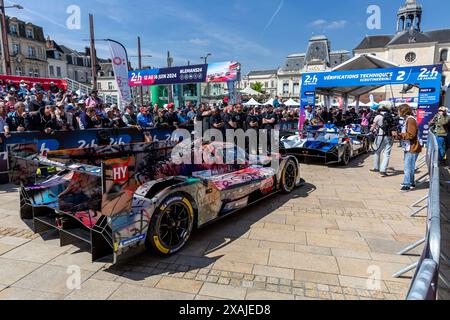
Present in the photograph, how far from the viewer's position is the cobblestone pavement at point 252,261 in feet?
8.84

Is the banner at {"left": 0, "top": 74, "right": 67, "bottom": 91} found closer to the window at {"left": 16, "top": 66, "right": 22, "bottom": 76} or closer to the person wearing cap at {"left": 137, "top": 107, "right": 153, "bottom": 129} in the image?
the person wearing cap at {"left": 137, "top": 107, "right": 153, "bottom": 129}

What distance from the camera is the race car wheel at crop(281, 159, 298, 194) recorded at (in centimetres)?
586

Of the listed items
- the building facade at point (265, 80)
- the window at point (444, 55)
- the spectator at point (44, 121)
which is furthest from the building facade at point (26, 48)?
the window at point (444, 55)

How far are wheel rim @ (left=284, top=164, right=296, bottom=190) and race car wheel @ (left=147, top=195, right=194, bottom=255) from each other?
292 centimetres

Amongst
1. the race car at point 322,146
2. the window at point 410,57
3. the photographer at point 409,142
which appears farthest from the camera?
the window at point 410,57

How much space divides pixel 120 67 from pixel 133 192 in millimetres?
14270

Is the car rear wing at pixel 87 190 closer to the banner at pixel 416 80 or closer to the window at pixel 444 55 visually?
the banner at pixel 416 80

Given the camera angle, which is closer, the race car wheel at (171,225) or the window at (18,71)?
the race car wheel at (171,225)

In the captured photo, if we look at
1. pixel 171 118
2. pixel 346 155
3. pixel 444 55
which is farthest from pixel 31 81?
pixel 444 55

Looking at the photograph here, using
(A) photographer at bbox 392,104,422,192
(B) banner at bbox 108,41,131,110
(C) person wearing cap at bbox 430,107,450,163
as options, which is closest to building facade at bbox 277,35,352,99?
(B) banner at bbox 108,41,131,110

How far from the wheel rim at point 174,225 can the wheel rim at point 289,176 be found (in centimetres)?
299

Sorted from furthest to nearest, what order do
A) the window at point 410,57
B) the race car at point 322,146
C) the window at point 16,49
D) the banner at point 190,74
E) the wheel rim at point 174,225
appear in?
1. the window at point 410,57
2. the window at point 16,49
3. the banner at point 190,74
4. the race car at point 322,146
5. the wheel rim at point 174,225
